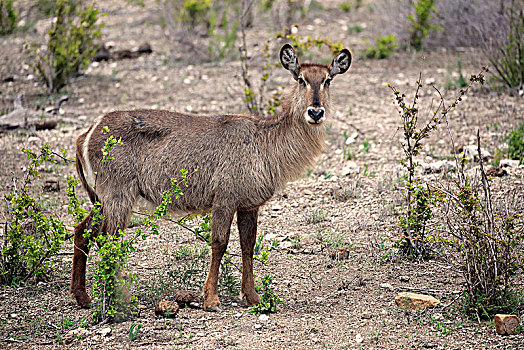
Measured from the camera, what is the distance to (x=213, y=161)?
587 centimetres

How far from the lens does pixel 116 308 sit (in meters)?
5.30

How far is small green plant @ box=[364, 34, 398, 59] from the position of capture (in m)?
14.2

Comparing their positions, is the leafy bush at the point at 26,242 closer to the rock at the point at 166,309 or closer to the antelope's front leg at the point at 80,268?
the antelope's front leg at the point at 80,268

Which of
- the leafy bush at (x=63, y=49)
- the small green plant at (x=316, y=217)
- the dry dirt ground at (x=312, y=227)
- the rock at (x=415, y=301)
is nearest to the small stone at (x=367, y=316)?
the dry dirt ground at (x=312, y=227)

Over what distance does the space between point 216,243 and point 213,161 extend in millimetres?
791

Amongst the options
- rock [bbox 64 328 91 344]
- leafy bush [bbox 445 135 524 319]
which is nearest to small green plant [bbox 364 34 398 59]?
leafy bush [bbox 445 135 524 319]

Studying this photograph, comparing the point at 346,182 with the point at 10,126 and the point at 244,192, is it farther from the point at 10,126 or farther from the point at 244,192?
the point at 10,126

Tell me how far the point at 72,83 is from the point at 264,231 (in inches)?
297

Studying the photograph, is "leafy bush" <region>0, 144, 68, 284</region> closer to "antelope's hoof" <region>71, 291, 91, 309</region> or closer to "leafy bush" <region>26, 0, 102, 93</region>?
"antelope's hoof" <region>71, 291, 91, 309</region>

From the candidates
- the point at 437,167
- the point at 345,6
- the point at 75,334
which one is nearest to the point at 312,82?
the point at 75,334

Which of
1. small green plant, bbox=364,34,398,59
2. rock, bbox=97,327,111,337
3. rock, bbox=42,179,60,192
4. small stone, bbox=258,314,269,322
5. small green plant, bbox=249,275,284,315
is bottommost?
rock, bbox=97,327,111,337

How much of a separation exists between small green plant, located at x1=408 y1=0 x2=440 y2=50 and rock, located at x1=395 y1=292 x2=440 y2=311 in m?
9.57

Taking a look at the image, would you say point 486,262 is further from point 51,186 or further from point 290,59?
point 51,186

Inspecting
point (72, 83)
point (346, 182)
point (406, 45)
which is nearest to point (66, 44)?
point (72, 83)
